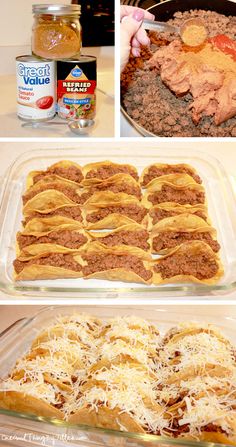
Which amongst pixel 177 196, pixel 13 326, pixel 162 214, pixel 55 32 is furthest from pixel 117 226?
pixel 55 32

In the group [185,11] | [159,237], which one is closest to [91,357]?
[159,237]

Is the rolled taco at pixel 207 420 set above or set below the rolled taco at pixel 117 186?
below

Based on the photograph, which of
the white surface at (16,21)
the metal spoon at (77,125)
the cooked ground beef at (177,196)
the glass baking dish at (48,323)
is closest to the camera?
the glass baking dish at (48,323)

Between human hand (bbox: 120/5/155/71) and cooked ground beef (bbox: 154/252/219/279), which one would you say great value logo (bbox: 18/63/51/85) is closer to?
human hand (bbox: 120/5/155/71)

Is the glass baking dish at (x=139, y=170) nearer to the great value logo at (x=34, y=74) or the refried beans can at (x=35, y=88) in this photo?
the refried beans can at (x=35, y=88)

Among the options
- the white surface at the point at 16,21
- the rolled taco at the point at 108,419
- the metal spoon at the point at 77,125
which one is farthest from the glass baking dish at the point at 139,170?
the white surface at the point at 16,21

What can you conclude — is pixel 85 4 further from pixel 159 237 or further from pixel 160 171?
pixel 159 237
